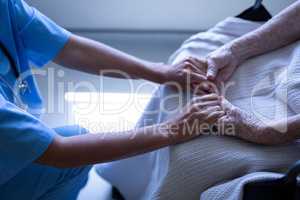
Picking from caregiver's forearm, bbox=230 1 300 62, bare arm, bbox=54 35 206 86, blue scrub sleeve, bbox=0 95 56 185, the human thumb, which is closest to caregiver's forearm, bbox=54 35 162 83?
bare arm, bbox=54 35 206 86

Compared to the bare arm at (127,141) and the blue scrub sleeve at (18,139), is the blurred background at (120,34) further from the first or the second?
the blue scrub sleeve at (18,139)

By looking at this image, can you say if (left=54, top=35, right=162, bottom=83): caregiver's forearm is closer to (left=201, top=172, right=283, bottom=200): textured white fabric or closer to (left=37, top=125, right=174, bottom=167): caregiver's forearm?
(left=37, top=125, right=174, bottom=167): caregiver's forearm

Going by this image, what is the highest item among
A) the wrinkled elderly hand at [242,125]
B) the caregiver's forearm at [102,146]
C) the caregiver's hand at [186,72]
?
the caregiver's hand at [186,72]

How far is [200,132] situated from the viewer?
3.60ft

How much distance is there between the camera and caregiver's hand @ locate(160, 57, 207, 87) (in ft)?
4.13

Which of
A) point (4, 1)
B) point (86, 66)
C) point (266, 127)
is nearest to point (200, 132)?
point (266, 127)

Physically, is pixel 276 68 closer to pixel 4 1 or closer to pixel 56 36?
pixel 56 36

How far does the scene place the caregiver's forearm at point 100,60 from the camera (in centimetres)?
132

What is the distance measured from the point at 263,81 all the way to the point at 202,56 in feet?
0.73

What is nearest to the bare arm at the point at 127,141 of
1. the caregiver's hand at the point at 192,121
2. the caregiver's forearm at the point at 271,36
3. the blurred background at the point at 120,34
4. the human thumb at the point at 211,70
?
the caregiver's hand at the point at 192,121

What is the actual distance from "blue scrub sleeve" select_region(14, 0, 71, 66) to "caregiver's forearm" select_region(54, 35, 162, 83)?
0.04 metres

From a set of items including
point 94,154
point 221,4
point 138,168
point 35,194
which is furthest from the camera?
point 221,4

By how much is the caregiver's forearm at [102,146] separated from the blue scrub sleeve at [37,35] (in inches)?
13.6

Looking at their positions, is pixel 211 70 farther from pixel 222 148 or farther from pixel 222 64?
pixel 222 148
